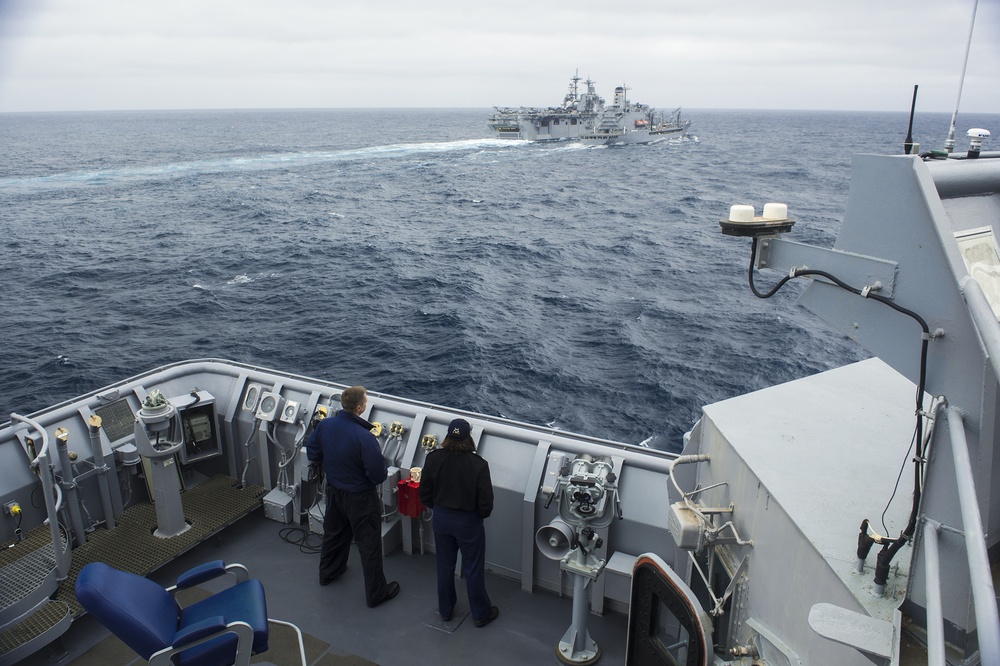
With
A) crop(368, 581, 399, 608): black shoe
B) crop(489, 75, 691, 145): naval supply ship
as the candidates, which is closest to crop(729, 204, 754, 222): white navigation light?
crop(368, 581, 399, 608): black shoe

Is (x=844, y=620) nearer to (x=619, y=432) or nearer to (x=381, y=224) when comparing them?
(x=619, y=432)

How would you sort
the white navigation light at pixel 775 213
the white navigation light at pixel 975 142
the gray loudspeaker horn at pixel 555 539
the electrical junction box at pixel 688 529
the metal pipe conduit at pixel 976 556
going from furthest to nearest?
the gray loudspeaker horn at pixel 555 539, the electrical junction box at pixel 688 529, the white navigation light at pixel 775 213, the white navigation light at pixel 975 142, the metal pipe conduit at pixel 976 556

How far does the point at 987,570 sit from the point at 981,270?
5.00 feet

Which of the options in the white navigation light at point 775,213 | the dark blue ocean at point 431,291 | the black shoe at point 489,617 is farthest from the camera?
the dark blue ocean at point 431,291

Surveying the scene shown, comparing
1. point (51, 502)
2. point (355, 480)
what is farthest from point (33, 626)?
point (355, 480)

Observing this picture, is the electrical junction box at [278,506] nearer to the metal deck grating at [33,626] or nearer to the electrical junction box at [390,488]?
the electrical junction box at [390,488]

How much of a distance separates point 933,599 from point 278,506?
17.3 ft

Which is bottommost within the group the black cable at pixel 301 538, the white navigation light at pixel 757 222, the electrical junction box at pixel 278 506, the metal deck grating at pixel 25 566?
the black cable at pixel 301 538

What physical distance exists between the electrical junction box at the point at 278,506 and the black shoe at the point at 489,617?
7.10ft

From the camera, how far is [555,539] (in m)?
4.36

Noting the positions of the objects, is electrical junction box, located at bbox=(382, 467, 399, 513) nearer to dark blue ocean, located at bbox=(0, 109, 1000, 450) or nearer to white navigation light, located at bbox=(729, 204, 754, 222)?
white navigation light, located at bbox=(729, 204, 754, 222)

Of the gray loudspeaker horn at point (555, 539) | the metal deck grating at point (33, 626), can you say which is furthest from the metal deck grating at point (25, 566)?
the gray loudspeaker horn at point (555, 539)

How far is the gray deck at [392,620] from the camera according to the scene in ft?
15.0

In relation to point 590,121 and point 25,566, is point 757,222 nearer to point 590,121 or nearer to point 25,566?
point 25,566
